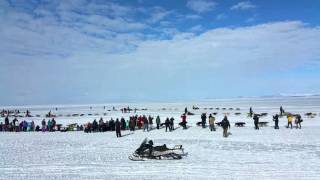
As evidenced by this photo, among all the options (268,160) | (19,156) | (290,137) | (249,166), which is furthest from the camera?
(290,137)

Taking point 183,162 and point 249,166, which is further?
point 183,162

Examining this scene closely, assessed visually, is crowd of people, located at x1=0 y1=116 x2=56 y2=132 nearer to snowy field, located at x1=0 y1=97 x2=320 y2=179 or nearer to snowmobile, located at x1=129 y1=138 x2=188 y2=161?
snowy field, located at x1=0 y1=97 x2=320 y2=179

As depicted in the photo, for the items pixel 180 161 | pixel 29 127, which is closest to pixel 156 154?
pixel 180 161

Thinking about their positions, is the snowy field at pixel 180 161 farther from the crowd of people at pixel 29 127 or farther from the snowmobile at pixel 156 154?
the crowd of people at pixel 29 127

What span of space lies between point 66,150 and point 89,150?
130 centimetres

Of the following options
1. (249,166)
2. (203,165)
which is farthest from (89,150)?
(249,166)

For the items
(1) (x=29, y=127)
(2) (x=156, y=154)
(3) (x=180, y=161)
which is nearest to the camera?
(3) (x=180, y=161)

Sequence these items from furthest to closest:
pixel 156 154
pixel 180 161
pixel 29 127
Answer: pixel 29 127 < pixel 156 154 < pixel 180 161

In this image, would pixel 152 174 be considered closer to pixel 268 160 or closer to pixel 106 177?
pixel 106 177

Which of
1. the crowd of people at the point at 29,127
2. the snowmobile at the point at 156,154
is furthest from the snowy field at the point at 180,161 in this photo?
the crowd of people at the point at 29,127

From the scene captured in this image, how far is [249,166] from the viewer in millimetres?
16531

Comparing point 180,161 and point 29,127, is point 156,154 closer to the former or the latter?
point 180,161

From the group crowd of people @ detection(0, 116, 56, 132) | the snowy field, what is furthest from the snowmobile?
crowd of people @ detection(0, 116, 56, 132)

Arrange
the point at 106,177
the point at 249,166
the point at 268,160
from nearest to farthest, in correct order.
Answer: the point at 106,177 → the point at 249,166 → the point at 268,160
